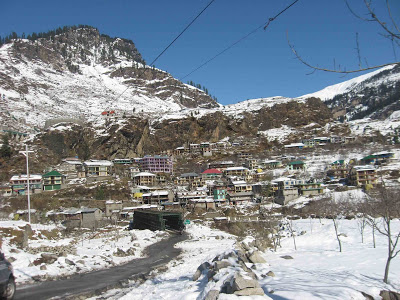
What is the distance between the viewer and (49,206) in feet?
167

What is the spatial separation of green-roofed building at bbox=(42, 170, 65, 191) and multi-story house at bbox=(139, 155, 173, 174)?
2567 cm

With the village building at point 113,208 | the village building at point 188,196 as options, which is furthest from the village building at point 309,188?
the village building at point 113,208

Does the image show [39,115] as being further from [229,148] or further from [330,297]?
[330,297]

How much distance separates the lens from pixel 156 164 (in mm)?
87125

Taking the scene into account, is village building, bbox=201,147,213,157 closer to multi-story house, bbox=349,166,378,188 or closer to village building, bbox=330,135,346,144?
village building, bbox=330,135,346,144

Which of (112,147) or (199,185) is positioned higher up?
(112,147)

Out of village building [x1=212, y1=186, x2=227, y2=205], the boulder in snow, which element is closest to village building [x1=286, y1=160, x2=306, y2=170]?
village building [x1=212, y1=186, x2=227, y2=205]

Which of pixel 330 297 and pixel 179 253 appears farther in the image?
pixel 179 253

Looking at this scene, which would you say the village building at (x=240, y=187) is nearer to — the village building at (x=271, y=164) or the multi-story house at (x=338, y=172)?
the multi-story house at (x=338, y=172)

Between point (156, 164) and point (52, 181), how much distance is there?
2953cm

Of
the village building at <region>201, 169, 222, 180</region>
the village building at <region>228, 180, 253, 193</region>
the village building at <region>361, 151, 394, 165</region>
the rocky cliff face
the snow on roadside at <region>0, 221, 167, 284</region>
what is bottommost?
the snow on roadside at <region>0, 221, 167, 284</region>

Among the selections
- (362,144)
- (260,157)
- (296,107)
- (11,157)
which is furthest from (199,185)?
(296,107)

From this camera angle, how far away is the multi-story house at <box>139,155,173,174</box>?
284ft

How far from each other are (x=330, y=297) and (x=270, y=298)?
149 cm
